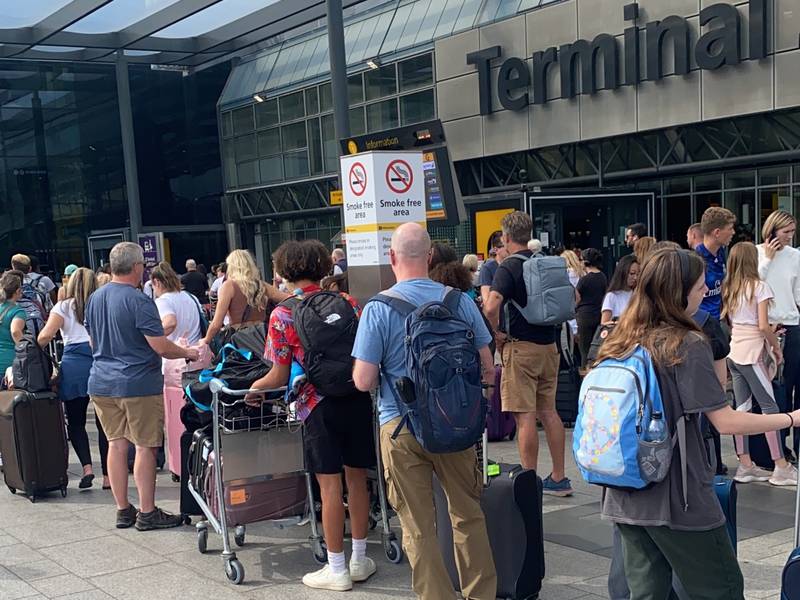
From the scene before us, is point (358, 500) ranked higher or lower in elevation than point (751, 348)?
lower

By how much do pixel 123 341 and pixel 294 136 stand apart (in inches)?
889

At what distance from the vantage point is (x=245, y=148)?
30.1 meters

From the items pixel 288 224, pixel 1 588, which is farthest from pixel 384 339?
pixel 288 224

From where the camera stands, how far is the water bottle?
2.85 metres

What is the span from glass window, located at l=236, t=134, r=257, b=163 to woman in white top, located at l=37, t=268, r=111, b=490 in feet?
75.3

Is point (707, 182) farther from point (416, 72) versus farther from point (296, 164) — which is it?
point (296, 164)

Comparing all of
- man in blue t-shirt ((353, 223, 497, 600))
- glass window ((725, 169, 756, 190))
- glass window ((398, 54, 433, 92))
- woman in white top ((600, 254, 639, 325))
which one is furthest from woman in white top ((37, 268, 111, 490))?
glass window ((398, 54, 433, 92))

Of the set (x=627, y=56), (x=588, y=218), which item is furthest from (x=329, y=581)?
(x=627, y=56)

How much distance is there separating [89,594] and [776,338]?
492 cm

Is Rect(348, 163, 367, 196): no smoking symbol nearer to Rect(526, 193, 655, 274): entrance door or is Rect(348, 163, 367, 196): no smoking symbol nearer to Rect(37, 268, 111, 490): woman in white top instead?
Rect(37, 268, 111, 490): woman in white top

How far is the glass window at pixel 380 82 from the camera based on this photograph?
77.4 feet

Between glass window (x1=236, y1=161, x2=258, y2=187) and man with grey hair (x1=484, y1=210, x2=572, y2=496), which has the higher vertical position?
glass window (x1=236, y1=161, x2=258, y2=187)

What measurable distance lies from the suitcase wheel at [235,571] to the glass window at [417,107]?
18545 mm

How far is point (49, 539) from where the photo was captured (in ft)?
19.1
